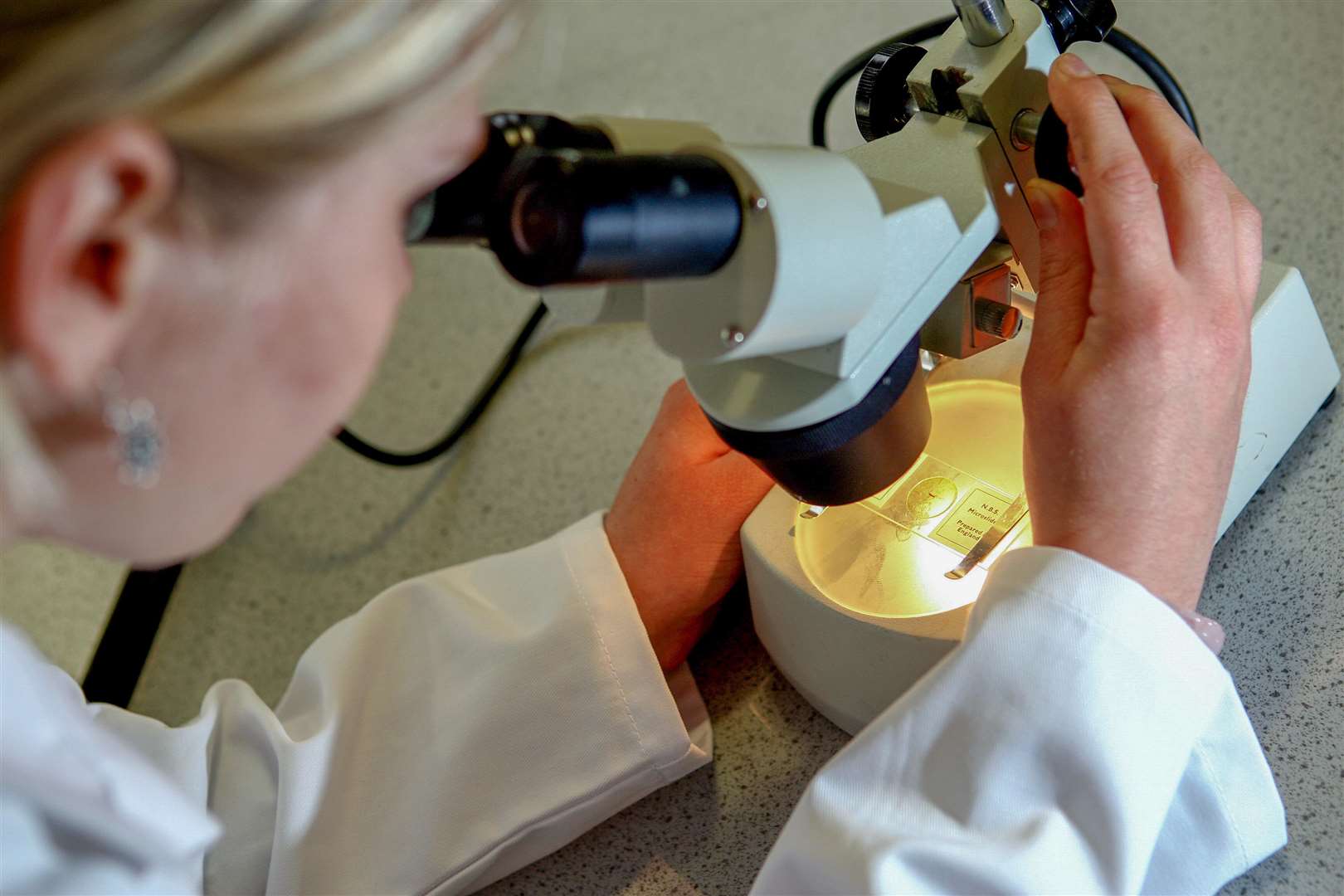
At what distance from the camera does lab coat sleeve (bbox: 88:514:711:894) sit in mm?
711

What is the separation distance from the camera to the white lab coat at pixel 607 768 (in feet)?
1.79

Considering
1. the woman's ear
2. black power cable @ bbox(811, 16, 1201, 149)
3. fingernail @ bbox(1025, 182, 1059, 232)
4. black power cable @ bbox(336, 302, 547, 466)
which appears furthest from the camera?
black power cable @ bbox(336, 302, 547, 466)

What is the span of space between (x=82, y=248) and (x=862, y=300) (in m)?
0.30

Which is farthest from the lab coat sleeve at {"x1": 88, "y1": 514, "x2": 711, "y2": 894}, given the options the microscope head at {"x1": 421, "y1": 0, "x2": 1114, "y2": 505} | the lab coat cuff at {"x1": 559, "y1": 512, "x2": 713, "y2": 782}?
the microscope head at {"x1": 421, "y1": 0, "x2": 1114, "y2": 505}

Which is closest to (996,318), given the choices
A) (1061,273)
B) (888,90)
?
(1061,273)

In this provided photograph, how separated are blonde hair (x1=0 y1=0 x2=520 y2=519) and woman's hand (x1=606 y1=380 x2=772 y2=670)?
41 cm

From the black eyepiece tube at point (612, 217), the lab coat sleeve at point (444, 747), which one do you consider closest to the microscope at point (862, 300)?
the black eyepiece tube at point (612, 217)

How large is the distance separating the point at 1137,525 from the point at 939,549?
145mm

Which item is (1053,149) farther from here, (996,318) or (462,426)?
(462,426)

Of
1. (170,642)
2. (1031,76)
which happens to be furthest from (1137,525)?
(170,642)

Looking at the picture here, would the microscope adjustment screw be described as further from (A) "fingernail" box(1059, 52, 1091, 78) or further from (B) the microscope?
(A) "fingernail" box(1059, 52, 1091, 78)

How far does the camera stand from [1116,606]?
21.8 inches

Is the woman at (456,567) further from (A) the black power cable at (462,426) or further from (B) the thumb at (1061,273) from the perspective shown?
(A) the black power cable at (462,426)

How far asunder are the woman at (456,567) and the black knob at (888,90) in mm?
81
